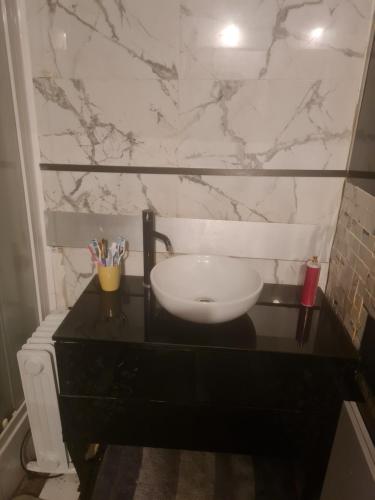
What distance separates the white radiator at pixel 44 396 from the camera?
51.6 inches

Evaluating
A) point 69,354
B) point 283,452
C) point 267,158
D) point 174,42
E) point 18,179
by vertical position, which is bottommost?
point 283,452

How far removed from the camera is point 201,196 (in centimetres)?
139

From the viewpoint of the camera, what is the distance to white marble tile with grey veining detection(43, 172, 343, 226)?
4.45ft

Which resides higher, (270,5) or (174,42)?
(270,5)

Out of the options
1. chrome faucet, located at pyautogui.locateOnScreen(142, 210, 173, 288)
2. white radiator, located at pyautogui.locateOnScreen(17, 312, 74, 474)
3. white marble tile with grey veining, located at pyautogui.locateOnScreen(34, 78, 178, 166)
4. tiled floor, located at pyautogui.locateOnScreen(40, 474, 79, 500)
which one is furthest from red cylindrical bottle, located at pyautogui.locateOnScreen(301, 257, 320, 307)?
tiled floor, located at pyautogui.locateOnScreen(40, 474, 79, 500)

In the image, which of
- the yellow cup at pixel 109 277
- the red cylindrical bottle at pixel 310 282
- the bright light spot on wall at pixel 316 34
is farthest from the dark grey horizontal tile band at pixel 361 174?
the yellow cup at pixel 109 277

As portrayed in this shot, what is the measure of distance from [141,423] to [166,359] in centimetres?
28

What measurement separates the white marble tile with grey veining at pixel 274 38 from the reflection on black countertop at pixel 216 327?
803 mm

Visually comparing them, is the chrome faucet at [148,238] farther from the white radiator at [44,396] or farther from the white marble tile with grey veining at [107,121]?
the white radiator at [44,396]

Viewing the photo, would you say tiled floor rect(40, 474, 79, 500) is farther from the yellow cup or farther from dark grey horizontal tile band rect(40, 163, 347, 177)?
dark grey horizontal tile band rect(40, 163, 347, 177)

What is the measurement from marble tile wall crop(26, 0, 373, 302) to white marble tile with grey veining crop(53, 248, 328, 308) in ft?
0.58

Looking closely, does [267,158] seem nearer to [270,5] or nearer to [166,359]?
[270,5]

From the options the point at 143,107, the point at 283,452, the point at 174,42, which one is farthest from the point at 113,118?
the point at 283,452

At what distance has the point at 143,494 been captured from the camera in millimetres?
1467
